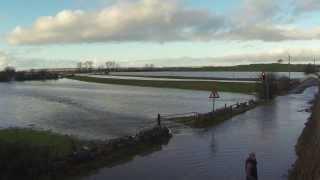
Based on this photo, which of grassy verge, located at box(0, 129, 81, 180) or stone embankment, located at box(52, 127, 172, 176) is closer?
grassy verge, located at box(0, 129, 81, 180)

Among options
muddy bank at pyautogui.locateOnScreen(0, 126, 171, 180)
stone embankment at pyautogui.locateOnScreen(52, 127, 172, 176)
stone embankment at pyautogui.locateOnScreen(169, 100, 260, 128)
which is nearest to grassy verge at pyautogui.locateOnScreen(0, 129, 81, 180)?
muddy bank at pyautogui.locateOnScreen(0, 126, 171, 180)

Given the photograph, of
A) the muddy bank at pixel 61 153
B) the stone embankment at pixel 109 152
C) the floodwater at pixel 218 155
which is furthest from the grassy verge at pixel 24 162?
the floodwater at pixel 218 155

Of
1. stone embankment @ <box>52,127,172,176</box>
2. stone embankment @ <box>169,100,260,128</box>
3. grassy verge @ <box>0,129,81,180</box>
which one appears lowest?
stone embankment @ <box>169,100,260,128</box>

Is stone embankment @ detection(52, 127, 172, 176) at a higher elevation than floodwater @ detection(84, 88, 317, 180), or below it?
higher

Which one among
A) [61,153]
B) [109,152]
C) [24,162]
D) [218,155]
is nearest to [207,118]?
[218,155]

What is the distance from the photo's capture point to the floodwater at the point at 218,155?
80.8 ft

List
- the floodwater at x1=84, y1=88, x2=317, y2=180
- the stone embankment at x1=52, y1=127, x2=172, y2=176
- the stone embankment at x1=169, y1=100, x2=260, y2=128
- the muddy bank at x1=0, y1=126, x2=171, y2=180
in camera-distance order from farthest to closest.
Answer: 1. the stone embankment at x1=169, y1=100, x2=260, y2=128
2. the stone embankment at x1=52, y1=127, x2=172, y2=176
3. the floodwater at x1=84, y1=88, x2=317, y2=180
4. the muddy bank at x1=0, y1=126, x2=171, y2=180

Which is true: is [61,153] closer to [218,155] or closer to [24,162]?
[24,162]

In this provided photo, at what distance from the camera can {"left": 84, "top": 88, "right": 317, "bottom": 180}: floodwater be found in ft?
80.8

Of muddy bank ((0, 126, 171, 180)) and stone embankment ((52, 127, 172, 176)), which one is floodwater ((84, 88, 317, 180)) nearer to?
stone embankment ((52, 127, 172, 176))

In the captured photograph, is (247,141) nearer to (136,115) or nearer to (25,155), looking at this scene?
(25,155)

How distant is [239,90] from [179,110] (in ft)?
182

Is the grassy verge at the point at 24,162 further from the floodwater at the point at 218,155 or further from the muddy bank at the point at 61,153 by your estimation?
the floodwater at the point at 218,155

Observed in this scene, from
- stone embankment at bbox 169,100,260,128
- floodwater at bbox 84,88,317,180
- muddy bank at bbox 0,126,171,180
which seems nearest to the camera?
muddy bank at bbox 0,126,171,180
